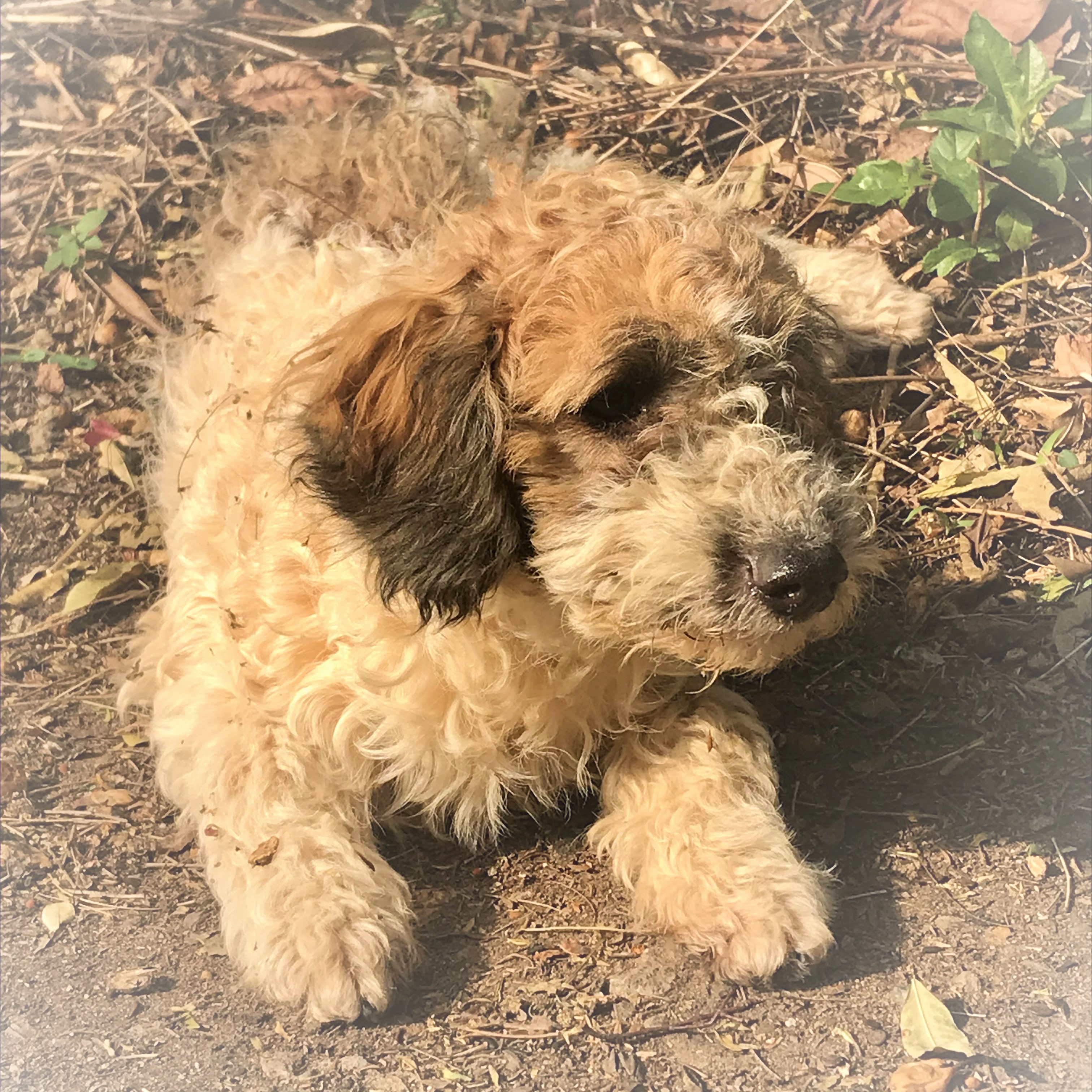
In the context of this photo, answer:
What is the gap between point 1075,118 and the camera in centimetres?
309

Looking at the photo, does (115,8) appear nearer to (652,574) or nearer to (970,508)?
(652,574)

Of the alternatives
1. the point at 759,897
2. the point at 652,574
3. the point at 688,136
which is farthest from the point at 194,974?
the point at 688,136

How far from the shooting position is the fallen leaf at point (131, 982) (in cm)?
240

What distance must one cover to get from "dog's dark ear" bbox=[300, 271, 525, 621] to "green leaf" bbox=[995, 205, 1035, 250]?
7.13 ft

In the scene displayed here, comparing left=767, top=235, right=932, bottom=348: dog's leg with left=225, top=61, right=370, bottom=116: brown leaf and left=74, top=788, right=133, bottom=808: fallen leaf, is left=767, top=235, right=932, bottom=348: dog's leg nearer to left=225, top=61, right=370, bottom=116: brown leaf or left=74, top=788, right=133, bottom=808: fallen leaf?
left=225, top=61, right=370, bottom=116: brown leaf

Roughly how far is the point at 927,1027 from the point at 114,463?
331cm

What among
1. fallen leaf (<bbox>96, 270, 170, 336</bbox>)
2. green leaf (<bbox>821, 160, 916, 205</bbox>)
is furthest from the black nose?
fallen leaf (<bbox>96, 270, 170, 336</bbox>)

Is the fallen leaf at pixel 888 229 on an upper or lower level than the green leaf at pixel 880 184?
lower

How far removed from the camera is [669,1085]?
2193 millimetres

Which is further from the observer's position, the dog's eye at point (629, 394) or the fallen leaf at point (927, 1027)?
the fallen leaf at point (927, 1027)

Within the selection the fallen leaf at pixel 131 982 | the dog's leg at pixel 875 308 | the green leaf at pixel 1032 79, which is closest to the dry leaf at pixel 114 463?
the fallen leaf at pixel 131 982

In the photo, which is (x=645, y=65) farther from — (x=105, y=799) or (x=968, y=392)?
→ (x=105, y=799)

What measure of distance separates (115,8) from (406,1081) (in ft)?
13.0

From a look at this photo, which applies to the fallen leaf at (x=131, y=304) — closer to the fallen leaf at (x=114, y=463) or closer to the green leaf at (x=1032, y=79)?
the fallen leaf at (x=114, y=463)
